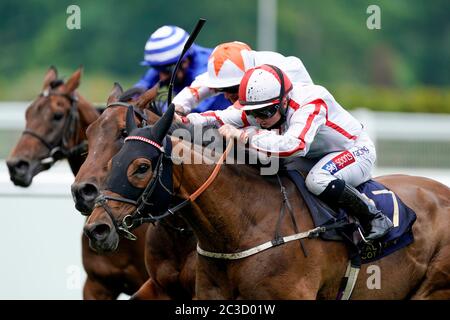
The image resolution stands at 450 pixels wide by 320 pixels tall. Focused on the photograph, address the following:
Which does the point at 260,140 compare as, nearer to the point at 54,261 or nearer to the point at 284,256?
the point at 284,256

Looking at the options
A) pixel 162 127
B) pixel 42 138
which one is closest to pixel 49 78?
pixel 42 138

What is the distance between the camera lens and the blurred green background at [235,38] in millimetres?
30188

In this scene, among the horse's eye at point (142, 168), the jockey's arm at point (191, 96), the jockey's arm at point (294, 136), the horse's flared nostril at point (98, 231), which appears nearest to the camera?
the horse's flared nostril at point (98, 231)

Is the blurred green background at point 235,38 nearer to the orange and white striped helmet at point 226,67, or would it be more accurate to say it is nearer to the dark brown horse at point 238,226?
the orange and white striped helmet at point 226,67

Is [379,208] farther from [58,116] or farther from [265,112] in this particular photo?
[58,116]

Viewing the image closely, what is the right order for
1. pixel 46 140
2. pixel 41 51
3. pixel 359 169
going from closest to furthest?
pixel 359 169, pixel 46 140, pixel 41 51

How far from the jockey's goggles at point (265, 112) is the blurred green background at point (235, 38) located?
68.3 feet

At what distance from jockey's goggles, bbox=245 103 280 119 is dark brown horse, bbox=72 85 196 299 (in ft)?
2.28

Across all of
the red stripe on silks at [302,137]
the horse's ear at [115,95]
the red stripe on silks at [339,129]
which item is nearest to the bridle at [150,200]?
the red stripe on silks at [302,137]
